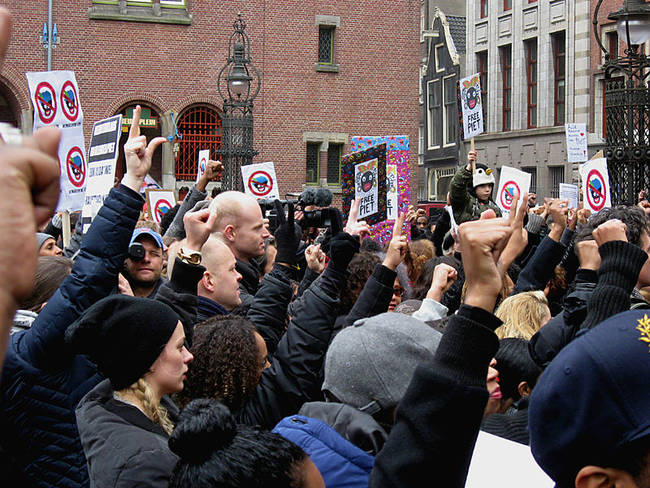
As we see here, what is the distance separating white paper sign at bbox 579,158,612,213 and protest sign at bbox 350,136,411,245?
2075 millimetres

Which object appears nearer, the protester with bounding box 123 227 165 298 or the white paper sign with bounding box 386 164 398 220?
the protester with bounding box 123 227 165 298

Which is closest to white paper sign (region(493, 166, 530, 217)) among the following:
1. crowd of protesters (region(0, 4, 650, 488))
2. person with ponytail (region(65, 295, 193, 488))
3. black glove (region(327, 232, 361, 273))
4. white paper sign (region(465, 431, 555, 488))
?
crowd of protesters (region(0, 4, 650, 488))

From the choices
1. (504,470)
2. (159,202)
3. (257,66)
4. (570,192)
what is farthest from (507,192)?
(257,66)

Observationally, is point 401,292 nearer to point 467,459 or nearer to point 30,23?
point 467,459

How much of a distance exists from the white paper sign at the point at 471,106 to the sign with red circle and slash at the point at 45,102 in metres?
5.16

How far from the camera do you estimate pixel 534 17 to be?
3972cm

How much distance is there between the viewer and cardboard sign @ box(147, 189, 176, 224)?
11570mm

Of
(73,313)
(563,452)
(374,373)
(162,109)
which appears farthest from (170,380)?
(162,109)

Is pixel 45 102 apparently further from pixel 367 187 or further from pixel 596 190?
pixel 596 190

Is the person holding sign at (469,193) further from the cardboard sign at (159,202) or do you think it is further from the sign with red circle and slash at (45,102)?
the cardboard sign at (159,202)

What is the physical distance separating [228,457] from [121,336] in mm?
935

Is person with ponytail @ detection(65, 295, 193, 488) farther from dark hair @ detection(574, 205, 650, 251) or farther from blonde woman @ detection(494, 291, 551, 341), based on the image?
dark hair @ detection(574, 205, 650, 251)

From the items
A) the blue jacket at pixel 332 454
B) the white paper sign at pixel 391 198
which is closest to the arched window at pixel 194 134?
the white paper sign at pixel 391 198

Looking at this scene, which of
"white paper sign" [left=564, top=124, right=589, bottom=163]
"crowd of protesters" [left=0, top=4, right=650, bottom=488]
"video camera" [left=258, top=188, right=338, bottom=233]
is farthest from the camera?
"white paper sign" [left=564, top=124, right=589, bottom=163]
